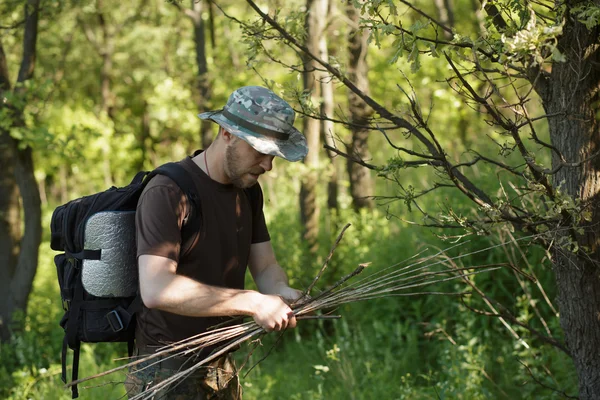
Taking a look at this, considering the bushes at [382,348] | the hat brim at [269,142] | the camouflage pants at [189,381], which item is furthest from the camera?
the bushes at [382,348]

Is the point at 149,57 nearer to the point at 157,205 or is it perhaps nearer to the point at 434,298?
the point at 434,298

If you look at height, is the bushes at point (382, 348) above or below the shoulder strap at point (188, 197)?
below

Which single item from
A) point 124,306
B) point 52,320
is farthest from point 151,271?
point 52,320

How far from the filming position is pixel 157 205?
2.98 metres

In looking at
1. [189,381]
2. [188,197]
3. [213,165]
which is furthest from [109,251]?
[189,381]

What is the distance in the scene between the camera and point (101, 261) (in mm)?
3189

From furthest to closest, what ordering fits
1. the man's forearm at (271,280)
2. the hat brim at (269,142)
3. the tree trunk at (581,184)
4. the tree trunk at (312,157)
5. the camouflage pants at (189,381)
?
the tree trunk at (312,157) < the man's forearm at (271,280) < the camouflage pants at (189,381) < the tree trunk at (581,184) < the hat brim at (269,142)

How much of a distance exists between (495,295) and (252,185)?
12.4 feet

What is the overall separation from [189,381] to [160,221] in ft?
2.61

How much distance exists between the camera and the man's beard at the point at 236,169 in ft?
10.3

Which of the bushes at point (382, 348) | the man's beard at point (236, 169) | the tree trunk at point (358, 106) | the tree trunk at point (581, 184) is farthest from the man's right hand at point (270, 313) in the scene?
the tree trunk at point (358, 106)

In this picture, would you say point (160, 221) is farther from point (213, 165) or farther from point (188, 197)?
point (213, 165)

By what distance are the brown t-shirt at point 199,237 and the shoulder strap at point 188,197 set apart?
0.02 metres

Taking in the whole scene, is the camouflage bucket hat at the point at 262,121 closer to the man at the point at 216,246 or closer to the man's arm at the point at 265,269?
the man at the point at 216,246
